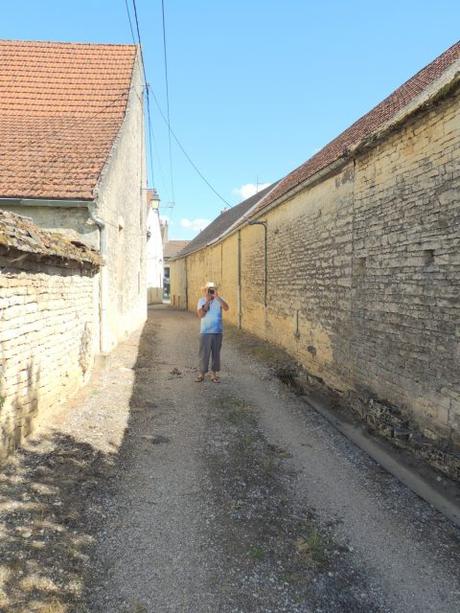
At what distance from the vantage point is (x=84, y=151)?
943cm

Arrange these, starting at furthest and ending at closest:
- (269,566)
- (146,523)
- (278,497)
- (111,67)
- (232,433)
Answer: (111,67), (232,433), (278,497), (146,523), (269,566)

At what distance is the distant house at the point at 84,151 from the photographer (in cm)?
837

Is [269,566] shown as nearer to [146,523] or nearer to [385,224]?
[146,523]

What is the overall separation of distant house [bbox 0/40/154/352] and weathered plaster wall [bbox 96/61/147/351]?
0.02 meters

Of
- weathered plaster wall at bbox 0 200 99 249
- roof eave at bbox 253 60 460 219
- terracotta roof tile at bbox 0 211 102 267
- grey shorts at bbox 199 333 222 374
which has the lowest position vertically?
grey shorts at bbox 199 333 222 374

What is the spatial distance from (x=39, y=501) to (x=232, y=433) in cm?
245

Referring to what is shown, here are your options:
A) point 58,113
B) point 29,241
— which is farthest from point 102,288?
point 58,113

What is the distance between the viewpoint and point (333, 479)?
446 centimetres

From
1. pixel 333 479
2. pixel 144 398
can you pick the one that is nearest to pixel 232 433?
pixel 333 479

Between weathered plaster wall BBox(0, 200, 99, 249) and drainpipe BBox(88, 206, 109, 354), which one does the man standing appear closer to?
drainpipe BBox(88, 206, 109, 354)

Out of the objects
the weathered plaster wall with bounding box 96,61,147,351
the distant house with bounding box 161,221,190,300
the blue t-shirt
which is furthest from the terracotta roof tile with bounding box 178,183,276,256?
the distant house with bounding box 161,221,190,300

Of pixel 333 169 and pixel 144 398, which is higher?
pixel 333 169

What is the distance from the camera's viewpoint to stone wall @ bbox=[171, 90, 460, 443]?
176 inches

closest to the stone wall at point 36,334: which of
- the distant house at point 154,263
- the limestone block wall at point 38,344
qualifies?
the limestone block wall at point 38,344
